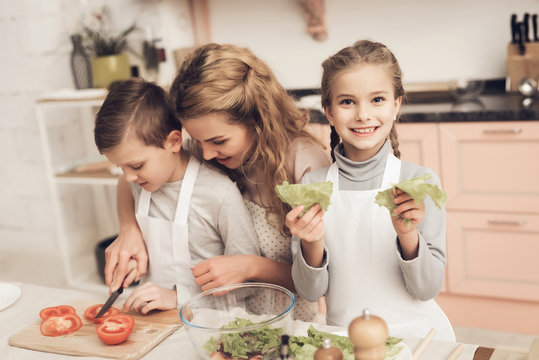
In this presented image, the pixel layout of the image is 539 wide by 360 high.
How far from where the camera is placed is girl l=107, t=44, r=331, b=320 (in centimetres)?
131

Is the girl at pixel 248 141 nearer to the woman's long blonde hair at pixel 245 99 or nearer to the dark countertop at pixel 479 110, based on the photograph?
the woman's long blonde hair at pixel 245 99

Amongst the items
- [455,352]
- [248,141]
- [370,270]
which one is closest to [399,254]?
[370,270]

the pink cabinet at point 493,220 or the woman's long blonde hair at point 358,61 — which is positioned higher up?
the woman's long blonde hair at point 358,61

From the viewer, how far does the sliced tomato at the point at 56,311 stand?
125 centimetres

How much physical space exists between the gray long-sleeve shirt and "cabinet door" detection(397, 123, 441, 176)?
1.21m

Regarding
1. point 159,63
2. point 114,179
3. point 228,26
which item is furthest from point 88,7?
point 114,179

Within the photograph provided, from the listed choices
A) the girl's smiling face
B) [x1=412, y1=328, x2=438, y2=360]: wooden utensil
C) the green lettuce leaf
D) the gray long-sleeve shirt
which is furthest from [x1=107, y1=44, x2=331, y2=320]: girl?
[x1=412, y1=328, x2=438, y2=360]: wooden utensil

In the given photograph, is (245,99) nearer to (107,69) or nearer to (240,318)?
(240,318)

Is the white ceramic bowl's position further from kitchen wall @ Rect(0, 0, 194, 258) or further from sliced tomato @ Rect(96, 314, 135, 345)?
kitchen wall @ Rect(0, 0, 194, 258)

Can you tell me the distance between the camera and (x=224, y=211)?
1.41 meters

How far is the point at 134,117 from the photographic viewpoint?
137 cm

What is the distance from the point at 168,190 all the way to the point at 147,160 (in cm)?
13

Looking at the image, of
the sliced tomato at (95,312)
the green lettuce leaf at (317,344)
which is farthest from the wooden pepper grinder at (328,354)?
the sliced tomato at (95,312)

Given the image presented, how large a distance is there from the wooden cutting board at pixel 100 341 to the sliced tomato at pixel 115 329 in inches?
0.5
